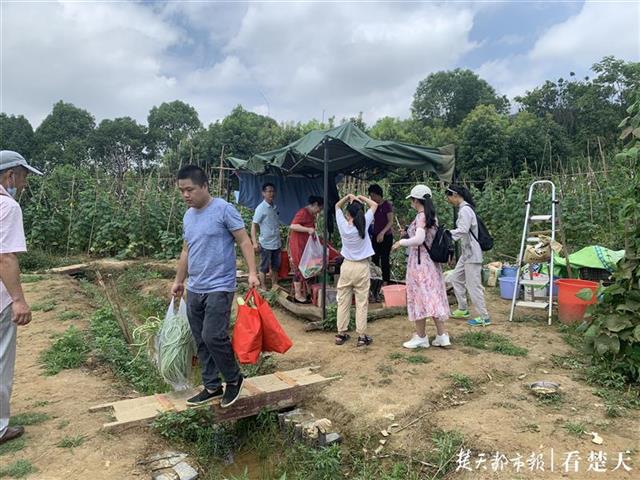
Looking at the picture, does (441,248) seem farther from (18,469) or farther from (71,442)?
(18,469)

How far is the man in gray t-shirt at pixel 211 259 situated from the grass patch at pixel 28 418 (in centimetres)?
146

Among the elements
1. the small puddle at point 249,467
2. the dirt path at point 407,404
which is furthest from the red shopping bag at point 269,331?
the small puddle at point 249,467

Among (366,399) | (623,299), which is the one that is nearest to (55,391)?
(366,399)

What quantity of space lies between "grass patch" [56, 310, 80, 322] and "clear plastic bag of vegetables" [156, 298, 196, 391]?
3.33 meters

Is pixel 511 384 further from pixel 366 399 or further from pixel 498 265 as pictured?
pixel 498 265

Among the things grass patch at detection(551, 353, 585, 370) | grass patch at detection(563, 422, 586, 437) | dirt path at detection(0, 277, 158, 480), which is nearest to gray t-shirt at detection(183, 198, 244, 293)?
dirt path at detection(0, 277, 158, 480)

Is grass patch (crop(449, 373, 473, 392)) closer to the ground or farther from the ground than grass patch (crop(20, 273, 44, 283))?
closer to the ground

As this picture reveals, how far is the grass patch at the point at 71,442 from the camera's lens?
3125 mm

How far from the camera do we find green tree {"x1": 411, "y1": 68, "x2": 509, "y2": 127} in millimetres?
35438

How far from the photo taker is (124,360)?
4875 mm

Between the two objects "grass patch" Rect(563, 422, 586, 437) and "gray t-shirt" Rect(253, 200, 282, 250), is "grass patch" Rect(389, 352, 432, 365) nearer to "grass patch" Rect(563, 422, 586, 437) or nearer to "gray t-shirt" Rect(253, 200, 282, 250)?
"grass patch" Rect(563, 422, 586, 437)

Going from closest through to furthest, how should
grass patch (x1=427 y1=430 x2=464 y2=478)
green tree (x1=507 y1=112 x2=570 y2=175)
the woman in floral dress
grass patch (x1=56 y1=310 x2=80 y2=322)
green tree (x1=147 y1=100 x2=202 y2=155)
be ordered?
1. grass patch (x1=427 y1=430 x2=464 y2=478)
2. the woman in floral dress
3. grass patch (x1=56 y1=310 x2=80 y2=322)
4. green tree (x1=507 y1=112 x2=570 y2=175)
5. green tree (x1=147 y1=100 x2=202 y2=155)

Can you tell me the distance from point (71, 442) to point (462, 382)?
3.18 metres

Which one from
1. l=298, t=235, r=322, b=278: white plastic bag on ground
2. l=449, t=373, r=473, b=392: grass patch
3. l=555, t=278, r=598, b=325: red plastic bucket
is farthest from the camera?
l=298, t=235, r=322, b=278: white plastic bag on ground
